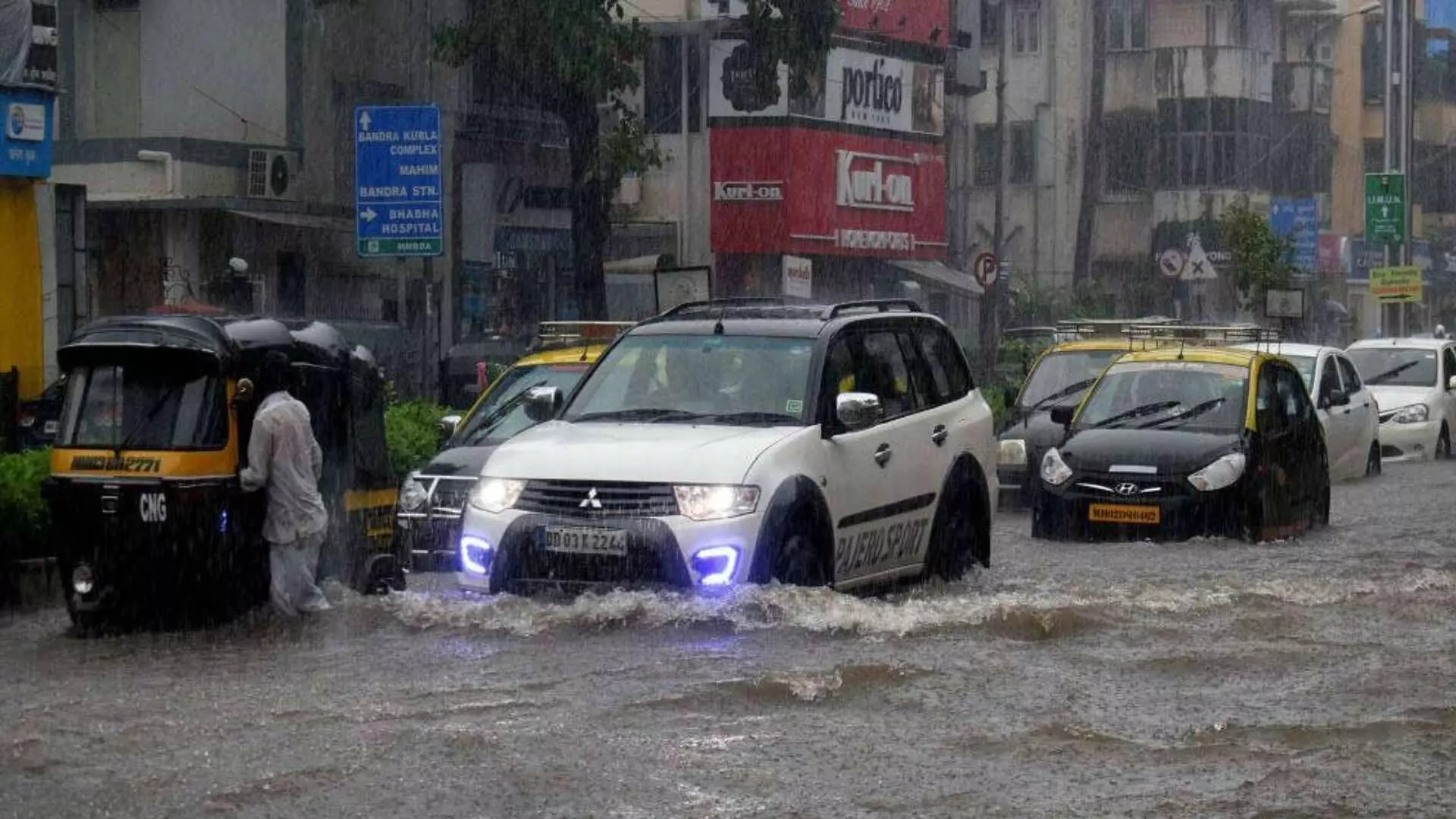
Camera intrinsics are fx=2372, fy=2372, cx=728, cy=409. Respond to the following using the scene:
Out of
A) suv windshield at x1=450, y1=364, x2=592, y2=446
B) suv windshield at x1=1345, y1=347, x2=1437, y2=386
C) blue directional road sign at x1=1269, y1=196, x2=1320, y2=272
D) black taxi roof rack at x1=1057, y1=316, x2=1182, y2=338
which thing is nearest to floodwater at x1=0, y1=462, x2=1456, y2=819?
suv windshield at x1=450, y1=364, x2=592, y2=446

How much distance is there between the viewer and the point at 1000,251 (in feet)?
184

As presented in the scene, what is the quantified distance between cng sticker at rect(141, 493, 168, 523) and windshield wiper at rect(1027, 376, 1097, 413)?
36.8 ft

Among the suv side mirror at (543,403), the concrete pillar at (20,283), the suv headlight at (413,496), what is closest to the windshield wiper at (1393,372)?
the concrete pillar at (20,283)

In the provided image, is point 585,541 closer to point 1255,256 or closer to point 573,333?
point 573,333

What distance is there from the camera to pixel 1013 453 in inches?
821

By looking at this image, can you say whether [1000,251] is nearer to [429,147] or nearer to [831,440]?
[429,147]

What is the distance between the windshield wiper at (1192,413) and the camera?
17359 millimetres

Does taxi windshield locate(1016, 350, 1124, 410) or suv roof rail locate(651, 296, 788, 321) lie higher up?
suv roof rail locate(651, 296, 788, 321)

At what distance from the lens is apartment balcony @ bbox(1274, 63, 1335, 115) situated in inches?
2421

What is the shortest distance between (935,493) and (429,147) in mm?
8284

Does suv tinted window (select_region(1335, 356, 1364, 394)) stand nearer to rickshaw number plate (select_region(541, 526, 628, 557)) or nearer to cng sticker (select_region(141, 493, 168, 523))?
rickshaw number plate (select_region(541, 526, 628, 557))

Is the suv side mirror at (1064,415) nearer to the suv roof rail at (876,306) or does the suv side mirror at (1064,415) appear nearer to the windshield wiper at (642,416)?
the suv roof rail at (876,306)

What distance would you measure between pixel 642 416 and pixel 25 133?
11064 mm

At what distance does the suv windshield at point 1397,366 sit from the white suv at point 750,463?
656 inches
